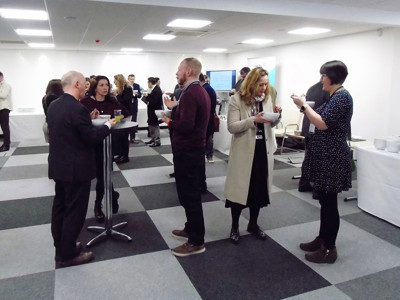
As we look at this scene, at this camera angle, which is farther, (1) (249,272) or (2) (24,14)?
(2) (24,14)

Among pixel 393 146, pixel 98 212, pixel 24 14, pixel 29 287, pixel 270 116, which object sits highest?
pixel 24 14

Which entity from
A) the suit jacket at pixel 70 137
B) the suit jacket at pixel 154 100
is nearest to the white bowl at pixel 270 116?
the suit jacket at pixel 70 137

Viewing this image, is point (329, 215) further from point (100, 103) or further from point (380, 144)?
point (100, 103)

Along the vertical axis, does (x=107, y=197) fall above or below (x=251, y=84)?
below

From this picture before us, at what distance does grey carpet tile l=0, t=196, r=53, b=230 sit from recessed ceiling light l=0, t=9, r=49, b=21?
2499 mm

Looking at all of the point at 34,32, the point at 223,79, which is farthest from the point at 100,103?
the point at 223,79

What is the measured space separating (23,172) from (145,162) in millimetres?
1728

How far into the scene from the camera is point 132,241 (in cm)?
263

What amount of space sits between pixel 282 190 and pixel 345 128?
6.31 ft

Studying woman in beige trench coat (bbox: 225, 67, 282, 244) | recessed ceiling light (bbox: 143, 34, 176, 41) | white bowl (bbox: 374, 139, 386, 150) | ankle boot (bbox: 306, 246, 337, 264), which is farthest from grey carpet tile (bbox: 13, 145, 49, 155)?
white bowl (bbox: 374, 139, 386, 150)

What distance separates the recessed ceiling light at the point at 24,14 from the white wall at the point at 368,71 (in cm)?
511

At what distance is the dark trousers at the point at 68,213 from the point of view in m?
2.15

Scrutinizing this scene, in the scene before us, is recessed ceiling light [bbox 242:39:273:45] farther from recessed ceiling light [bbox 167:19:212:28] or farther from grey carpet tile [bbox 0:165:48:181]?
grey carpet tile [bbox 0:165:48:181]

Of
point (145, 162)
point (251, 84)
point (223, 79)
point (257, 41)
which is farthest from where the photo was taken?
point (223, 79)
